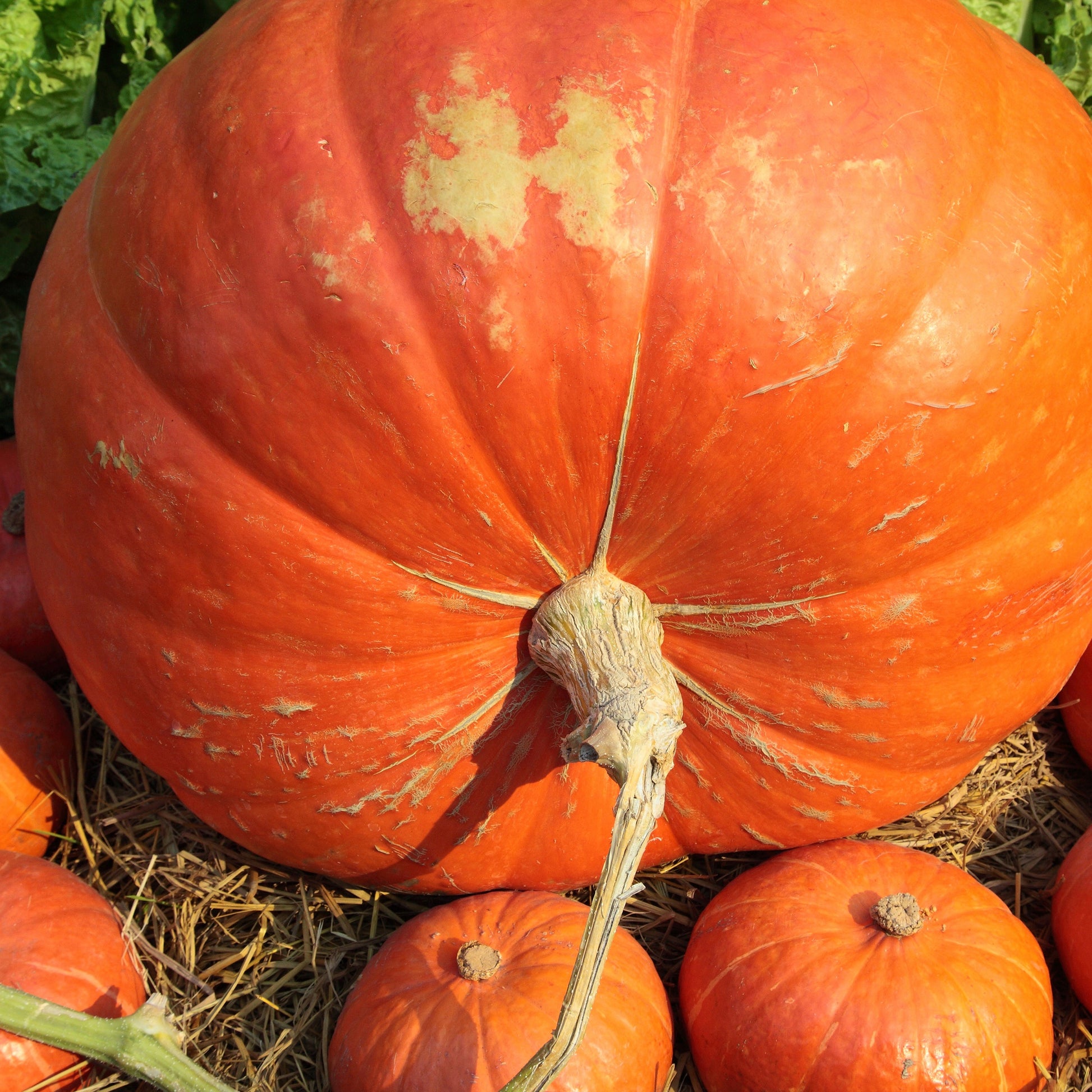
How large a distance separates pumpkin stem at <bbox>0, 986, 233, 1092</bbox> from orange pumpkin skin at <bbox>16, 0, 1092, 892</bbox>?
48 cm

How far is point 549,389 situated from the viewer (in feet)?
5.78

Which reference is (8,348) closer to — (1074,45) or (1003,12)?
(1003,12)

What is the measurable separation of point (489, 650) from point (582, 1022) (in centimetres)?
71

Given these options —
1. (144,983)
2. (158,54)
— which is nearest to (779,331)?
(144,983)

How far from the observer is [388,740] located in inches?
80.1

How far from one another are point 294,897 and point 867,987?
133 centimetres

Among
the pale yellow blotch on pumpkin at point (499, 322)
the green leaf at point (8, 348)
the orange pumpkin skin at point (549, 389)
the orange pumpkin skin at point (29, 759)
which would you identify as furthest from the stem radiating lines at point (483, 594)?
the green leaf at point (8, 348)

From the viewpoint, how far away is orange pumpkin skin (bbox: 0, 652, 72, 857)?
101 inches

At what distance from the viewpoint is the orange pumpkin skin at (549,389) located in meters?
1.72

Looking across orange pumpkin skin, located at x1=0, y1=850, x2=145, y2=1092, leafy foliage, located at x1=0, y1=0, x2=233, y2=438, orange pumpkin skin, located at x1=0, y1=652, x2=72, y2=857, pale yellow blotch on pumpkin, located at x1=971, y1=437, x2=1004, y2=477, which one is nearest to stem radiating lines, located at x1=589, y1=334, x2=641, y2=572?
pale yellow blotch on pumpkin, located at x1=971, y1=437, x2=1004, y2=477

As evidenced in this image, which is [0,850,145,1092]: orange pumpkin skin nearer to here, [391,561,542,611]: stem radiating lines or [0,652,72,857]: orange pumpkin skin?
[0,652,72,857]: orange pumpkin skin

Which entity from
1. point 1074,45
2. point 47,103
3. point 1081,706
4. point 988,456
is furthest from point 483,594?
point 1074,45

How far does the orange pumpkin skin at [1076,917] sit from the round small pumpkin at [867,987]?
0.38 ft

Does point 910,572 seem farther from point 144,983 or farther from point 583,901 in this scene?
point 144,983
